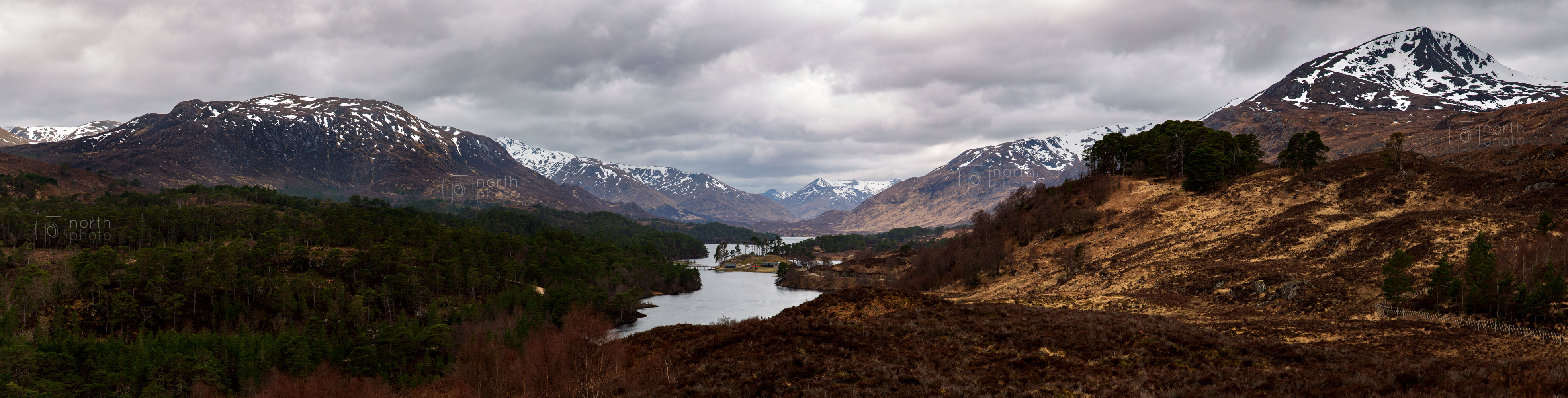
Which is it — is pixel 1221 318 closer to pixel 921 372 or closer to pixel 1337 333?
pixel 1337 333

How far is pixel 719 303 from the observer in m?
145

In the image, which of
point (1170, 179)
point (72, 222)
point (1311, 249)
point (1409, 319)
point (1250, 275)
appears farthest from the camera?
point (72, 222)

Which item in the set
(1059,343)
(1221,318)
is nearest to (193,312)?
(1059,343)

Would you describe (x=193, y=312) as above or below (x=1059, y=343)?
below

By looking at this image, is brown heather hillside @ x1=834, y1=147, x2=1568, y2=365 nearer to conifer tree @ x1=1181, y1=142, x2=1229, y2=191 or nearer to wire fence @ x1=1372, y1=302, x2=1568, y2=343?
wire fence @ x1=1372, y1=302, x2=1568, y2=343

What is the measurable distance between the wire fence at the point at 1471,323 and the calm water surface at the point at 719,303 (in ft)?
250

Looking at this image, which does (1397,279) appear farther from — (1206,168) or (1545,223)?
(1206,168)

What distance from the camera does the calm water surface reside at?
120 meters

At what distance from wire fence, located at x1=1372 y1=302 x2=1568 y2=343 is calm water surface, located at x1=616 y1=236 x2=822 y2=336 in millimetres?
76236

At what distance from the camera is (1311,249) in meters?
52.8

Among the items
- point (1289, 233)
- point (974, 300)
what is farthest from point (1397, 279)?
point (974, 300)

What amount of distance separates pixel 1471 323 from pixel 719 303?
124998 millimetres

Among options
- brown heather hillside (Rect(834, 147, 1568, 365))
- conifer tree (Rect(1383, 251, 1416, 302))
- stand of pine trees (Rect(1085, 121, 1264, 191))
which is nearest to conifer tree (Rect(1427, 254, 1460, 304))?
conifer tree (Rect(1383, 251, 1416, 302))

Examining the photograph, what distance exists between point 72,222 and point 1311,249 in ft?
695
